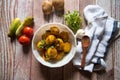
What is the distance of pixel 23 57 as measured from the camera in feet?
3.88

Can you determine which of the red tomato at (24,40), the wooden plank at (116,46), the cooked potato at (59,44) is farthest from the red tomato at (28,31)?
the wooden plank at (116,46)

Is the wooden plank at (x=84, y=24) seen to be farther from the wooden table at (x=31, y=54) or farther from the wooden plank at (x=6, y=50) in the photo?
the wooden plank at (x=6, y=50)

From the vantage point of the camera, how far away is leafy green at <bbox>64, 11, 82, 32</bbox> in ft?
3.79

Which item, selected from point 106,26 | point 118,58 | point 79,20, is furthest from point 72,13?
point 118,58

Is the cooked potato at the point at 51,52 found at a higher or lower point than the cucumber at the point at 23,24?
lower

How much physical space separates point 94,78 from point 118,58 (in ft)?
0.42

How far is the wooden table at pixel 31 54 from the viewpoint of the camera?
117cm

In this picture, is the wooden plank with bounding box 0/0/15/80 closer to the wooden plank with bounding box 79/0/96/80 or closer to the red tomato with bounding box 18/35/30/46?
the red tomato with bounding box 18/35/30/46

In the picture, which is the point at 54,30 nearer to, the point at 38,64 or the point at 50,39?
the point at 50,39

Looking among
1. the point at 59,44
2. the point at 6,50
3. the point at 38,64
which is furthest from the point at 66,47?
the point at 6,50

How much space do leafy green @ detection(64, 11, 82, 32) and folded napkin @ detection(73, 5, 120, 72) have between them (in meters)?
0.03

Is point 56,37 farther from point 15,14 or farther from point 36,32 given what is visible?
point 15,14

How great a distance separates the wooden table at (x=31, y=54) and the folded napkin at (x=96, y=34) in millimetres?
27

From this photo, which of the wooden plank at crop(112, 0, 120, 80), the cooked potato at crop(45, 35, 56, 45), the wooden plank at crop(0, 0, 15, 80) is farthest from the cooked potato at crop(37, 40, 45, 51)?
the wooden plank at crop(112, 0, 120, 80)
